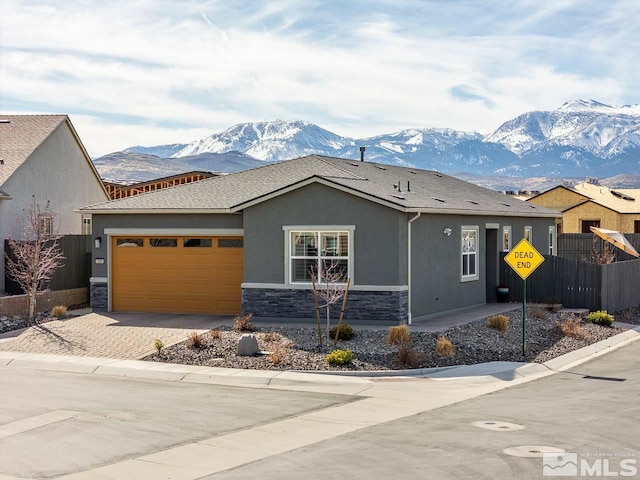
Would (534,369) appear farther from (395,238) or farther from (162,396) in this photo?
(162,396)

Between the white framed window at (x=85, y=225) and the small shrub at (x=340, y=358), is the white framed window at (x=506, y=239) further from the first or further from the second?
the white framed window at (x=85, y=225)

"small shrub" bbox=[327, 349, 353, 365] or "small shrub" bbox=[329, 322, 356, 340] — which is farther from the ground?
"small shrub" bbox=[329, 322, 356, 340]

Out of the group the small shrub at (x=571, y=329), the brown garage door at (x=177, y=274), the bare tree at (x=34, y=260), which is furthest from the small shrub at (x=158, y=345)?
the small shrub at (x=571, y=329)

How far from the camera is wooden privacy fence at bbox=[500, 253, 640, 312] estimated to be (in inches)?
1125

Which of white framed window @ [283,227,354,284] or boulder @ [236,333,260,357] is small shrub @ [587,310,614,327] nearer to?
white framed window @ [283,227,354,284]

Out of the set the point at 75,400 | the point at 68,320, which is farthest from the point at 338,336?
the point at 68,320

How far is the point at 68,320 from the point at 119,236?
332 cm

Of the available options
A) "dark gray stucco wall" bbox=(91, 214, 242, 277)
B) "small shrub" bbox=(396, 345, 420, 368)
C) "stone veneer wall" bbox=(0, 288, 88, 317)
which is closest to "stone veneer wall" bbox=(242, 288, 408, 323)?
"dark gray stucco wall" bbox=(91, 214, 242, 277)

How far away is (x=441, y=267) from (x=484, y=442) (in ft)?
45.4

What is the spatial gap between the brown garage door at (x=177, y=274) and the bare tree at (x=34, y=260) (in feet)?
7.06

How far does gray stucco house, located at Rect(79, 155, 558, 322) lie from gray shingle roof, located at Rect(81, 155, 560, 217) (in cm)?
7

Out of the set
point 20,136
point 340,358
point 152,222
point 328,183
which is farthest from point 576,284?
point 20,136

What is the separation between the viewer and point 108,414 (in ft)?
47.8

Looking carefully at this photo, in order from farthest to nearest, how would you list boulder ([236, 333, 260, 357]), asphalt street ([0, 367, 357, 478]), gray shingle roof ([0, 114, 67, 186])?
gray shingle roof ([0, 114, 67, 186])
boulder ([236, 333, 260, 357])
asphalt street ([0, 367, 357, 478])
